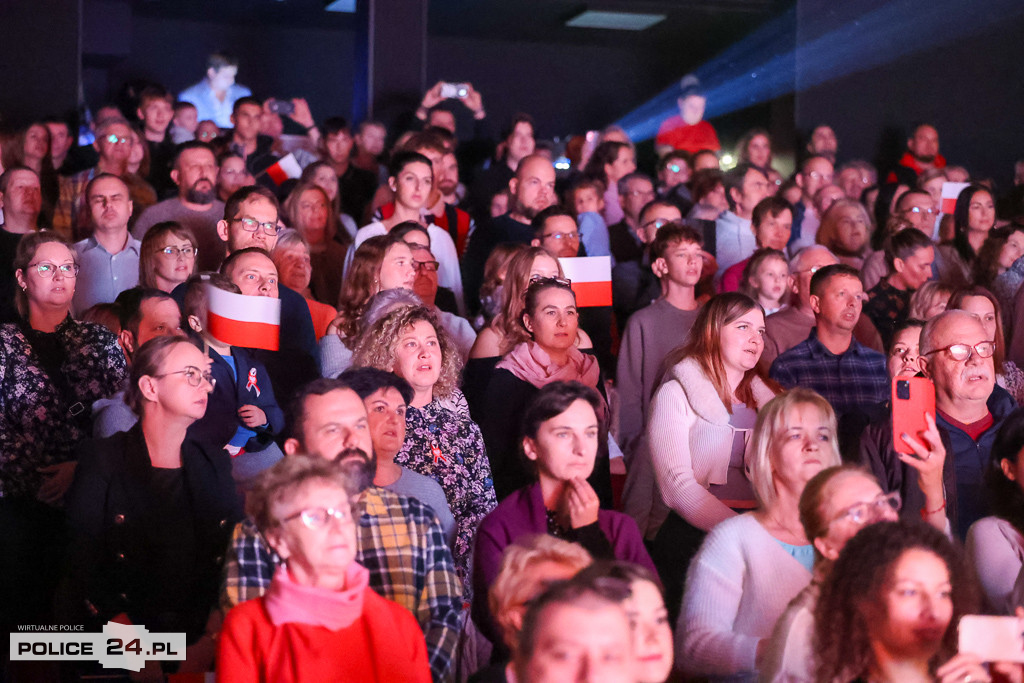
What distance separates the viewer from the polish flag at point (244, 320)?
3924mm

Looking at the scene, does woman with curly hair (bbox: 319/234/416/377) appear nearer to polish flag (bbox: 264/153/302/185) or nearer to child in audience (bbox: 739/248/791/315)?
child in audience (bbox: 739/248/791/315)

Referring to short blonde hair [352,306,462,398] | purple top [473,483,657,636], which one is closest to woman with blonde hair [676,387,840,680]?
purple top [473,483,657,636]

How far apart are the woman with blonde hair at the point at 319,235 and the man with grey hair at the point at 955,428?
9.82 ft

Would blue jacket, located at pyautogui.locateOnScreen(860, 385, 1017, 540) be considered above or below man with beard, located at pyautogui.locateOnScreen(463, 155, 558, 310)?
below

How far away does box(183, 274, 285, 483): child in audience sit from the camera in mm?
3852

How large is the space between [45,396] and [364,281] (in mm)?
1266

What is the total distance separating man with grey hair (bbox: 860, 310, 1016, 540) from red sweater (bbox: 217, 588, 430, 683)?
5.48 ft

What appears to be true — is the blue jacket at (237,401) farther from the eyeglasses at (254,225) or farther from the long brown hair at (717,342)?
the long brown hair at (717,342)

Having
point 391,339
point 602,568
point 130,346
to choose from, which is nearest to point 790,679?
point 602,568

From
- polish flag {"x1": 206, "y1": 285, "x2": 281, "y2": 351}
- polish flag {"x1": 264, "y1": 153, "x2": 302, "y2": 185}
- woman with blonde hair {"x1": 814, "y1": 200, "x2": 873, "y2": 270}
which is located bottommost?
polish flag {"x1": 206, "y1": 285, "x2": 281, "y2": 351}

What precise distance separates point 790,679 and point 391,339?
5.87ft


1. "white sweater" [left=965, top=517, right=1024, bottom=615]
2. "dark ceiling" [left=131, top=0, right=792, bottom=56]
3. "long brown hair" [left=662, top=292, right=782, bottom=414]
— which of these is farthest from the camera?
"dark ceiling" [left=131, top=0, right=792, bottom=56]

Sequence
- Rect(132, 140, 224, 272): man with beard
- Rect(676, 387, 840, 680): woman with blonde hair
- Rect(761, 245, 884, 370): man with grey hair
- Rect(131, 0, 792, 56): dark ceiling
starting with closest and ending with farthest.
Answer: Rect(676, 387, 840, 680): woman with blonde hair → Rect(761, 245, 884, 370): man with grey hair → Rect(132, 140, 224, 272): man with beard → Rect(131, 0, 792, 56): dark ceiling

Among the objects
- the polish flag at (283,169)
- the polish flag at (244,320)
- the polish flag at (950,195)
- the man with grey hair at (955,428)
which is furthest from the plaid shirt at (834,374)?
the polish flag at (283,169)
